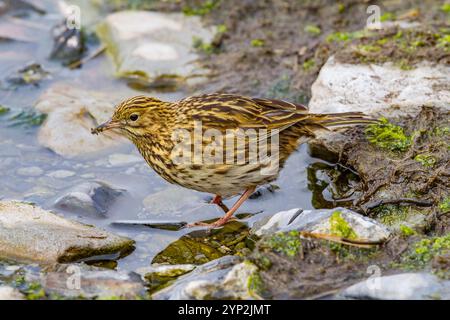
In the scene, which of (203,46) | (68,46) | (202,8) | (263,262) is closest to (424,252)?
(263,262)

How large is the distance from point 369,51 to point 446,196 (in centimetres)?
270

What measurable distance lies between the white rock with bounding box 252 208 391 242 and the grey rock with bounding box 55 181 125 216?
1.99 meters

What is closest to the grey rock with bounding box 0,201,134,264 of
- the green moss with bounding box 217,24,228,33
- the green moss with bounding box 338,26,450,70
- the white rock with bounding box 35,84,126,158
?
the white rock with bounding box 35,84,126,158

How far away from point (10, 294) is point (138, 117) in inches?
98.4

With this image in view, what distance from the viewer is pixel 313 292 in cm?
578

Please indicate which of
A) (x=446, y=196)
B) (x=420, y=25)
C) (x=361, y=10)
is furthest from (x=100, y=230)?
(x=361, y=10)

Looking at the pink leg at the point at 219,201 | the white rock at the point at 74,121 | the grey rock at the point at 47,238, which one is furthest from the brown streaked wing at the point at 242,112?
the white rock at the point at 74,121

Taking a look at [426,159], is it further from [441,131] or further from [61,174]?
[61,174]

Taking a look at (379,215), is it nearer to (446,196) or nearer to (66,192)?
(446,196)

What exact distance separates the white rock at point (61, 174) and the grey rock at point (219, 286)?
9.44 feet

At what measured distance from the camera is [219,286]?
5.87 metres

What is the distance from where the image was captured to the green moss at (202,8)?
11.8 m

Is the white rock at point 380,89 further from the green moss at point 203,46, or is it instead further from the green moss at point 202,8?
the green moss at point 202,8

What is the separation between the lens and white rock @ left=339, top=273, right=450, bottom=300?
5523 millimetres
